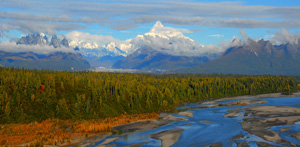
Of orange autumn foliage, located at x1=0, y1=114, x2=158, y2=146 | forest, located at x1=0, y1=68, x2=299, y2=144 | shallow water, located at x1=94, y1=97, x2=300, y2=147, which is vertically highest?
forest, located at x1=0, y1=68, x2=299, y2=144

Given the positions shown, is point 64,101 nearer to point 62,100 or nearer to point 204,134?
point 62,100

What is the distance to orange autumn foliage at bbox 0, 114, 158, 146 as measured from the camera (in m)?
97.5

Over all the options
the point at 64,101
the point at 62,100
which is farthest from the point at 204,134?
the point at 62,100

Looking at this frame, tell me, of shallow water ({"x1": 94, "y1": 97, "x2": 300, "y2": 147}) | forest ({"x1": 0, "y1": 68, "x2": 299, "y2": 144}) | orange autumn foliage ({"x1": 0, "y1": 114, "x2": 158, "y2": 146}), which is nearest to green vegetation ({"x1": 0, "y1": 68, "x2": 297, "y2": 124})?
forest ({"x1": 0, "y1": 68, "x2": 299, "y2": 144})

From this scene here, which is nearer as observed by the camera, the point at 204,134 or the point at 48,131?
the point at 204,134

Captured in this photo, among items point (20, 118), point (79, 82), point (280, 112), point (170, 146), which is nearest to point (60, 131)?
point (20, 118)

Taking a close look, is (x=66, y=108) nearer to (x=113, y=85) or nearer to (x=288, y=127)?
(x=113, y=85)

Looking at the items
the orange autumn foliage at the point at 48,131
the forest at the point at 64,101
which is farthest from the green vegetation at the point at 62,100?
the orange autumn foliage at the point at 48,131

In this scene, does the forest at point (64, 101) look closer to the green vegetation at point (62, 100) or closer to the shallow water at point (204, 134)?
the green vegetation at point (62, 100)

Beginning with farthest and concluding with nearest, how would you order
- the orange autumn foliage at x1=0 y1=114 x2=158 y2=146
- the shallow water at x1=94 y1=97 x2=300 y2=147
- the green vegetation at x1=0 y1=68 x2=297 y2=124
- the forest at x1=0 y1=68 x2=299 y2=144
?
the green vegetation at x1=0 y1=68 x2=297 y2=124 → the forest at x1=0 y1=68 x2=299 y2=144 → the shallow water at x1=94 y1=97 x2=300 y2=147 → the orange autumn foliage at x1=0 y1=114 x2=158 y2=146

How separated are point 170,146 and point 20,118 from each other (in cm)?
7308

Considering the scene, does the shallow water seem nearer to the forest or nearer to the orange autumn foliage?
the orange autumn foliage

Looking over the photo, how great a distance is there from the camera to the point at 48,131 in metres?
114

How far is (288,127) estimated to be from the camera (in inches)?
4715
